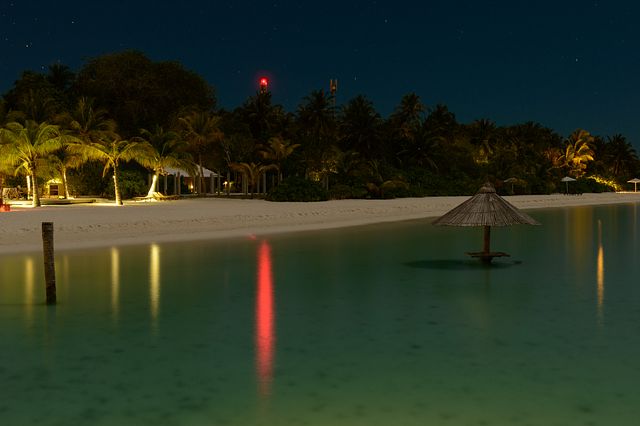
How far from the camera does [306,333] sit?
400 inches

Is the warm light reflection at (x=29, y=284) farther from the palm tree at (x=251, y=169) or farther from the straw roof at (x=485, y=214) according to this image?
the palm tree at (x=251, y=169)

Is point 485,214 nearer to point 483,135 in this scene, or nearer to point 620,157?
point 483,135

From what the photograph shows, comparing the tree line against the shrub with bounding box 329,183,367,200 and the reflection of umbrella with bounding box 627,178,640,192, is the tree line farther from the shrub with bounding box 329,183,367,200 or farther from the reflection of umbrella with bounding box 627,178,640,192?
the reflection of umbrella with bounding box 627,178,640,192

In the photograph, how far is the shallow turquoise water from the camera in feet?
21.9

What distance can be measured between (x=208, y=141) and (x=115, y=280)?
1462 inches

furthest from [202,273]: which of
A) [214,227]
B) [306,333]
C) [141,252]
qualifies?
[214,227]

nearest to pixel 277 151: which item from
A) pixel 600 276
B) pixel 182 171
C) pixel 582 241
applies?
pixel 182 171

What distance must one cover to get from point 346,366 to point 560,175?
254ft

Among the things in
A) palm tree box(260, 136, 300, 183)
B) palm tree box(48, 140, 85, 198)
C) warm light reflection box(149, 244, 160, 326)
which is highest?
palm tree box(260, 136, 300, 183)

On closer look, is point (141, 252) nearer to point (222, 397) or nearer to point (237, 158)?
point (222, 397)

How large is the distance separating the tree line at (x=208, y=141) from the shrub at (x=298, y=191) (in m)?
0.32

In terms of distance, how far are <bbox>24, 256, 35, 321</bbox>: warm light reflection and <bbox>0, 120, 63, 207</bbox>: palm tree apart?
66.7 ft

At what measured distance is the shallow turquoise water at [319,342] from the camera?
668 centimetres

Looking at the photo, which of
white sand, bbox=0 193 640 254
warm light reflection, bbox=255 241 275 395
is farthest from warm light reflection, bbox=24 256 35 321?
warm light reflection, bbox=255 241 275 395
